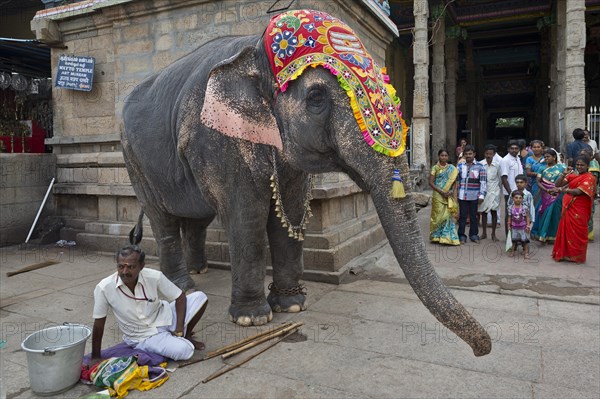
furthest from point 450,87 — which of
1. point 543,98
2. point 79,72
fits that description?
point 79,72

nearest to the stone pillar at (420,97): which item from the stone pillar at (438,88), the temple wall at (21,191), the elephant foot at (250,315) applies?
the stone pillar at (438,88)

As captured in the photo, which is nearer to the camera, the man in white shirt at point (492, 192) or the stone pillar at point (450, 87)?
the man in white shirt at point (492, 192)

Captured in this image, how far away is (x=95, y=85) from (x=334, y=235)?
4.34 metres

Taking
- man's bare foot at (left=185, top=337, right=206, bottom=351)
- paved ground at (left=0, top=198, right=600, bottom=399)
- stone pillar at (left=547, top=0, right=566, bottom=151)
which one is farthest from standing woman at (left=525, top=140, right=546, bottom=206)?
man's bare foot at (left=185, top=337, right=206, bottom=351)

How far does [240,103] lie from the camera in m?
3.22

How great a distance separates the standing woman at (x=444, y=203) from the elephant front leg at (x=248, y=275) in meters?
4.14

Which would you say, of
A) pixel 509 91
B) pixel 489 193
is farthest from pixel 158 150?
pixel 509 91

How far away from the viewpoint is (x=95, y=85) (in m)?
6.90

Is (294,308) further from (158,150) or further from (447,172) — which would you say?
(447,172)

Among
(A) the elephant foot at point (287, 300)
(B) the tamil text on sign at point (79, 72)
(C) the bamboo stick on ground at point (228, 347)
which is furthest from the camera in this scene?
(B) the tamil text on sign at point (79, 72)

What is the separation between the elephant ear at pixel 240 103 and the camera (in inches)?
126

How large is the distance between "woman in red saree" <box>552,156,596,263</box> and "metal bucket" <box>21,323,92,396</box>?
18.3ft

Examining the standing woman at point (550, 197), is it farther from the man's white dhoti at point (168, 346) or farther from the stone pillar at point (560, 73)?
the stone pillar at point (560, 73)

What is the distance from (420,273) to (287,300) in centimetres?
171
